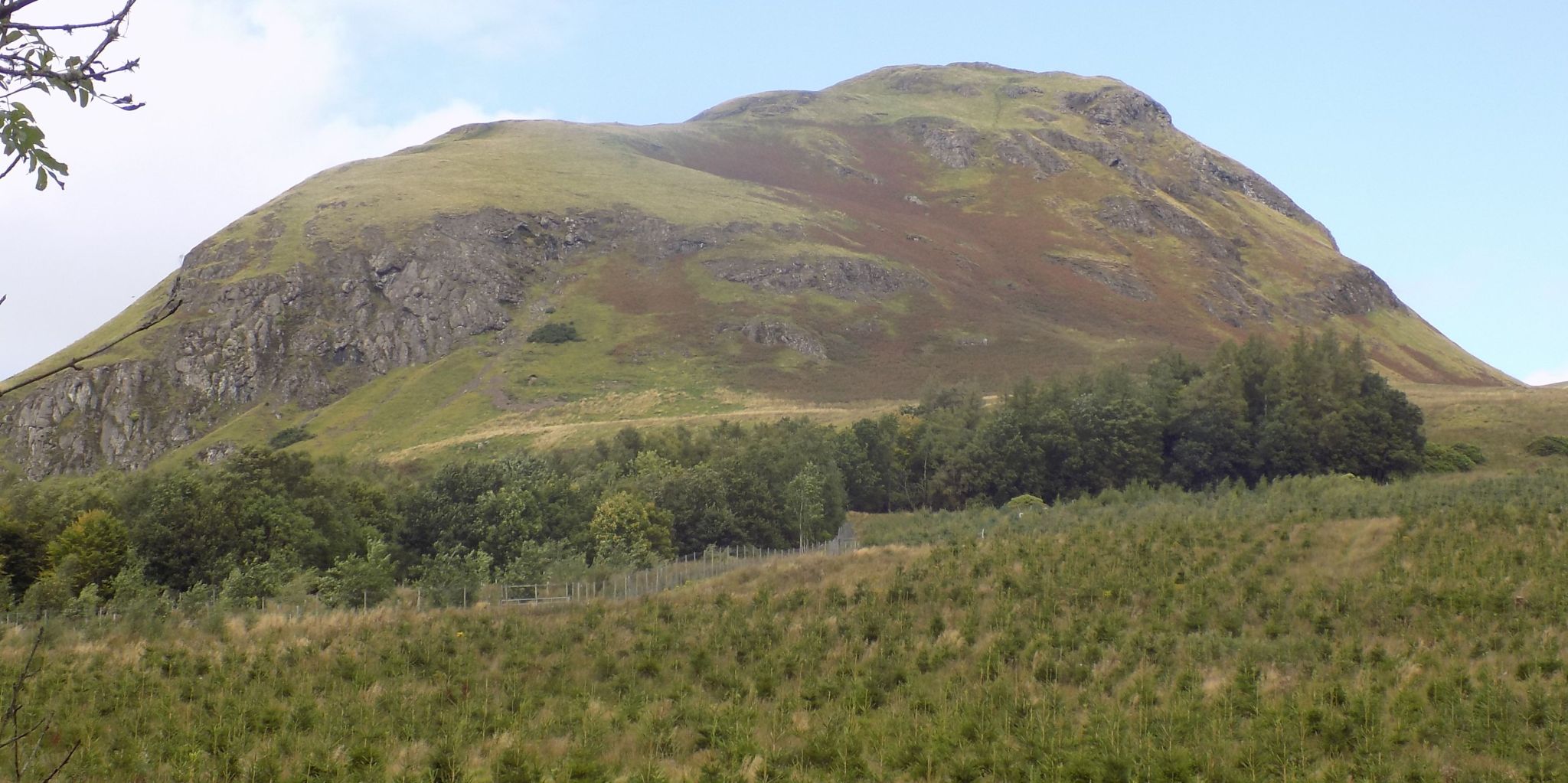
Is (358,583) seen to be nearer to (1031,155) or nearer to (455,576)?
(455,576)

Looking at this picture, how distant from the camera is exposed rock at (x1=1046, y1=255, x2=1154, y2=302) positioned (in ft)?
441

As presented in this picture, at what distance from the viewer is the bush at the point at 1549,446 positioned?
6456cm

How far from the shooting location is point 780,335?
114875mm

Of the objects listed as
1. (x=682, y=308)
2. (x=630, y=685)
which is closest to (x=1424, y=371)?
(x=682, y=308)

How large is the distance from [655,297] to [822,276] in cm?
2084

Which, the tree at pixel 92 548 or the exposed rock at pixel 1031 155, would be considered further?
the exposed rock at pixel 1031 155

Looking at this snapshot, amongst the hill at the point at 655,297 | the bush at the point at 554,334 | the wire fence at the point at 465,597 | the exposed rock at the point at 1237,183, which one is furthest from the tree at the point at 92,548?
the exposed rock at the point at 1237,183

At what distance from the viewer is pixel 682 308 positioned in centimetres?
12225

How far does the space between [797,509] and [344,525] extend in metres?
22.6

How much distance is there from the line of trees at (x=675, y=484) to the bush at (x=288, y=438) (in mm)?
28894

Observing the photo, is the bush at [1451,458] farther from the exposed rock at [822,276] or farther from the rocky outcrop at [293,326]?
the exposed rock at [822,276]

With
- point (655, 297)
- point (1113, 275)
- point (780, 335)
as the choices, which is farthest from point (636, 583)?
point (1113, 275)

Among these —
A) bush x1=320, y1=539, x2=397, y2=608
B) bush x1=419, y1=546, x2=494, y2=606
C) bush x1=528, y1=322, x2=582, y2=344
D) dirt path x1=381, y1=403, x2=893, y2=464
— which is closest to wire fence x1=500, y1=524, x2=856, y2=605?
bush x1=419, y1=546, x2=494, y2=606

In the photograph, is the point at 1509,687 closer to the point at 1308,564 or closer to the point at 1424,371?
the point at 1308,564
